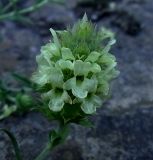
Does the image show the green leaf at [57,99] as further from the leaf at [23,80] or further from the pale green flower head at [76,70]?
the leaf at [23,80]

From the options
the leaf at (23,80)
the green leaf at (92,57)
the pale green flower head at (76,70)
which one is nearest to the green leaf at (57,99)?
the pale green flower head at (76,70)

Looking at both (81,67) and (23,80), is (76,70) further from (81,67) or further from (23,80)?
(23,80)

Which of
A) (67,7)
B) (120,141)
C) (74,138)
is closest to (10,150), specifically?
(74,138)

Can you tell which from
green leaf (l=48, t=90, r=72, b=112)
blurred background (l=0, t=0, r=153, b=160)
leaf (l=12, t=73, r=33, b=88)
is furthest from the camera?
leaf (l=12, t=73, r=33, b=88)

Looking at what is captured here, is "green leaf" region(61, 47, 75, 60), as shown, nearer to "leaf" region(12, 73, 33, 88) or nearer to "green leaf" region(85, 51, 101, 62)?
"green leaf" region(85, 51, 101, 62)

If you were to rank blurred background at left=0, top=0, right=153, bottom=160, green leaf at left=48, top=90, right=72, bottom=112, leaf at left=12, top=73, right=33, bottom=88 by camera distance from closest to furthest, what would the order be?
1. green leaf at left=48, top=90, right=72, bottom=112
2. blurred background at left=0, top=0, right=153, bottom=160
3. leaf at left=12, top=73, right=33, bottom=88

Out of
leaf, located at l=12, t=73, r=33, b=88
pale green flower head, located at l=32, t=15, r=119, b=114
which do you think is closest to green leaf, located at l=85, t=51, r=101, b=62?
pale green flower head, located at l=32, t=15, r=119, b=114

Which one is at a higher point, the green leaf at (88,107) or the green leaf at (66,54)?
the green leaf at (66,54)
